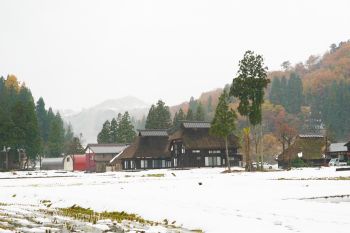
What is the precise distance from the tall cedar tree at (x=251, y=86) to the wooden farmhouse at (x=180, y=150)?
1743cm

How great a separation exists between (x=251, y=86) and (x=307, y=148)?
68.5 ft

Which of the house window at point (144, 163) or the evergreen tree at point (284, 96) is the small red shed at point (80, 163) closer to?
the house window at point (144, 163)

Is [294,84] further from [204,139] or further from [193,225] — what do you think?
[193,225]

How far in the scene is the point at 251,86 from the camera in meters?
61.7

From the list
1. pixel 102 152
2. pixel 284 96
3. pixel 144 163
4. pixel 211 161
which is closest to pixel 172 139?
pixel 144 163

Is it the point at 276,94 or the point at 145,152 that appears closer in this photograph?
the point at 145,152

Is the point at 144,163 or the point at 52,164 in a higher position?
the point at 52,164

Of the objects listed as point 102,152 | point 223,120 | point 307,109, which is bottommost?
point 102,152

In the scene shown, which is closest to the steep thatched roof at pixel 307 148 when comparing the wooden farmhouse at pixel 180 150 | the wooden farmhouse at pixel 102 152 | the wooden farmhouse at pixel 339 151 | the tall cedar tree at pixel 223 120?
the wooden farmhouse at pixel 339 151

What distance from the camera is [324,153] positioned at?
255 ft

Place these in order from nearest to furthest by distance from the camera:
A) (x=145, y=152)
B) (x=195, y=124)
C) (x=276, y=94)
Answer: (x=195, y=124) < (x=145, y=152) < (x=276, y=94)

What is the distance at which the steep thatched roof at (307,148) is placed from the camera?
7559cm

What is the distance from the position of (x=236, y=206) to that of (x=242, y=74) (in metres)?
46.3

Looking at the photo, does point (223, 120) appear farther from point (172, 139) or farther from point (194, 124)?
point (172, 139)
